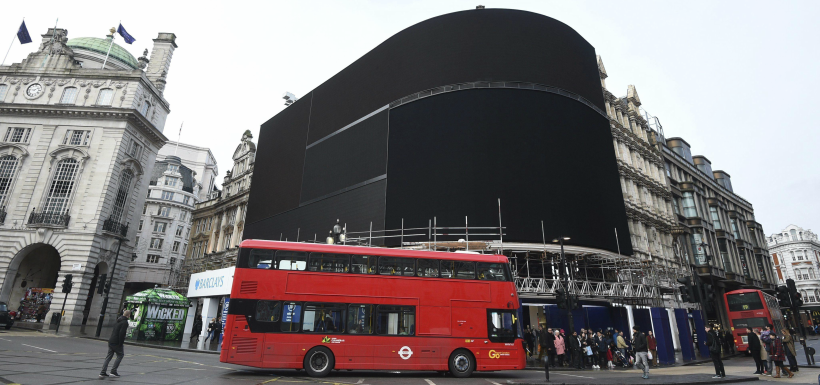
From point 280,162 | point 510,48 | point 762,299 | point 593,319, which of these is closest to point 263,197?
point 280,162

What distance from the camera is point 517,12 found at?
109 feet

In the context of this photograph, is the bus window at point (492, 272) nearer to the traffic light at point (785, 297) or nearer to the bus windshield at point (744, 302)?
the traffic light at point (785, 297)

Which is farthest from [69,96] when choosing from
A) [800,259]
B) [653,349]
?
[800,259]

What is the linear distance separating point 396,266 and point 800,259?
110 meters

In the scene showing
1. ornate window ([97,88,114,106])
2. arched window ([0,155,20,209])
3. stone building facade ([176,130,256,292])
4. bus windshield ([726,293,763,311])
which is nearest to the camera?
bus windshield ([726,293,763,311])

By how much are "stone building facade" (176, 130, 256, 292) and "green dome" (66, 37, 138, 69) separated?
15.9 m

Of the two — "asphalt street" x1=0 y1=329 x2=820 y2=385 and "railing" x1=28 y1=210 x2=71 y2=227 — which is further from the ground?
"railing" x1=28 y1=210 x2=71 y2=227

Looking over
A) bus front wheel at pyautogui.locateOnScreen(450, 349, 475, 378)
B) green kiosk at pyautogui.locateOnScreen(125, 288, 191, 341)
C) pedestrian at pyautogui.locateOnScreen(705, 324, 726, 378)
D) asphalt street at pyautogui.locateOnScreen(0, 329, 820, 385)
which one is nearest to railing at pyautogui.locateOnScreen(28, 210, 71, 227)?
green kiosk at pyautogui.locateOnScreen(125, 288, 191, 341)

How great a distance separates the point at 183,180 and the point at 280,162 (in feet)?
147

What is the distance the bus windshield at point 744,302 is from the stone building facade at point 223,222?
4643 cm

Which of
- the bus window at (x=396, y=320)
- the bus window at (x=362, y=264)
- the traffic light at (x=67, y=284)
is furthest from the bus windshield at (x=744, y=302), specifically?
the traffic light at (x=67, y=284)

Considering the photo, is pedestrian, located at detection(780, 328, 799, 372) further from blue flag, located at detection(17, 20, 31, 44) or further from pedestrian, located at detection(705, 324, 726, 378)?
blue flag, located at detection(17, 20, 31, 44)

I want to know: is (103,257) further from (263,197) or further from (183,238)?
(183,238)

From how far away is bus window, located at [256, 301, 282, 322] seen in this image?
12617 millimetres
